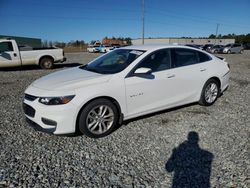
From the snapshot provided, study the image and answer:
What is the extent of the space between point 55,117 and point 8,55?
10.3m

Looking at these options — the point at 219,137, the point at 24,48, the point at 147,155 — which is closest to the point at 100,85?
the point at 147,155

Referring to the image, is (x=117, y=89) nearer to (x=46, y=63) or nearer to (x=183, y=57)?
(x=183, y=57)

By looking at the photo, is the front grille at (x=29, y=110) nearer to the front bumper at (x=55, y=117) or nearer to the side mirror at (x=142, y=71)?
the front bumper at (x=55, y=117)

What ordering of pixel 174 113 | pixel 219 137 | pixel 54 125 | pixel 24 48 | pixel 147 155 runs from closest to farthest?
pixel 147 155, pixel 54 125, pixel 219 137, pixel 174 113, pixel 24 48

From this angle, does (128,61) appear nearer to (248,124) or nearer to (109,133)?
(109,133)

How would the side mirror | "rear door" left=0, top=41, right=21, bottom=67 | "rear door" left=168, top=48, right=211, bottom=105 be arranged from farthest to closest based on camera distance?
Answer: "rear door" left=0, top=41, right=21, bottom=67 < "rear door" left=168, top=48, right=211, bottom=105 < the side mirror

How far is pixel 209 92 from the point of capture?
5.45 m

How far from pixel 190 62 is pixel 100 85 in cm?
238

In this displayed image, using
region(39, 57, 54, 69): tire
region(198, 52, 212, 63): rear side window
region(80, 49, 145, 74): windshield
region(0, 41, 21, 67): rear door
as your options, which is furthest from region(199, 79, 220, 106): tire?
region(0, 41, 21, 67): rear door

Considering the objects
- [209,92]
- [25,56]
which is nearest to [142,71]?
[209,92]

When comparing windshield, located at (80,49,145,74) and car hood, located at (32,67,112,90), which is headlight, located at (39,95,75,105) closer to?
car hood, located at (32,67,112,90)

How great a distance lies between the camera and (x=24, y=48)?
12.8 m

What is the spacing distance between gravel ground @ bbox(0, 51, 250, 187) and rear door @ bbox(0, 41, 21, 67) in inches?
332

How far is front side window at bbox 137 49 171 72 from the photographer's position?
14.1 feet
